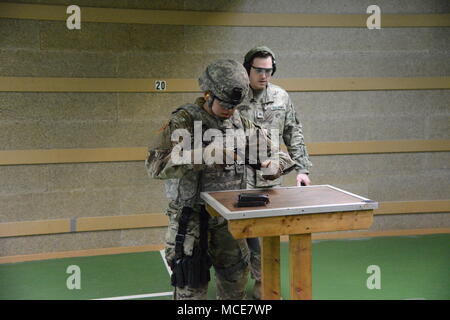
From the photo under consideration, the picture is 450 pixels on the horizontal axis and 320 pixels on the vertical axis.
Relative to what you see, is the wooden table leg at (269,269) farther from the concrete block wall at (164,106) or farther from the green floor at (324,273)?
the concrete block wall at (164,106)

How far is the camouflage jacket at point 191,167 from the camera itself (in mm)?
2248

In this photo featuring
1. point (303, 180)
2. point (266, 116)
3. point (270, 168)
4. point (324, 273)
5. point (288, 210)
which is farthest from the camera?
point (324, 273)

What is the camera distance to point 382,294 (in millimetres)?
3576

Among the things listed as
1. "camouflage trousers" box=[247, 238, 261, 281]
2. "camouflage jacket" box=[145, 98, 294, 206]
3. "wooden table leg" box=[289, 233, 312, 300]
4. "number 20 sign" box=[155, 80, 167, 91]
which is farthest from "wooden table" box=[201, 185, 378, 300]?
"number 20 sign" box=[155, 80, 167, 91]

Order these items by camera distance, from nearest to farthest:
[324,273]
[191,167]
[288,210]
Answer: [288,210], [191,167], [324,273]

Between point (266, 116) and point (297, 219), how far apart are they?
1536 mm

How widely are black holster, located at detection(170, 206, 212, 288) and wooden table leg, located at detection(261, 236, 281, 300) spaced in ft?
1.02

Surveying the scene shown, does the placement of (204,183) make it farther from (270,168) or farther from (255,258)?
(255,258)

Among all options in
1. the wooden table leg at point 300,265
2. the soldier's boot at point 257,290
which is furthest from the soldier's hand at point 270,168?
the soldier's boot at point 257,290

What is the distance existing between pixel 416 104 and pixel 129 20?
131 inches

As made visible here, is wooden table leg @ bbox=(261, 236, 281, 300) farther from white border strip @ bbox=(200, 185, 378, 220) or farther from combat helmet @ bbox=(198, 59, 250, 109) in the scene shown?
combat helmet @ bbox=(198, 59, 250, 109)

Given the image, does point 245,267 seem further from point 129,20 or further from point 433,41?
point 433,41

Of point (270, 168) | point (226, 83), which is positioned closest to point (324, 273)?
point (270, 168)

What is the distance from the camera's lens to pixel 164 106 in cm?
470
